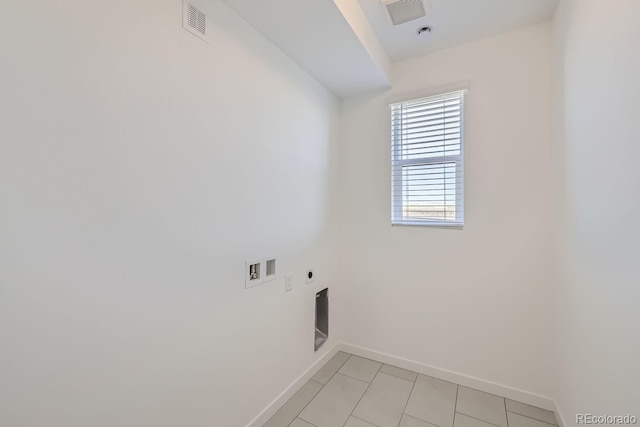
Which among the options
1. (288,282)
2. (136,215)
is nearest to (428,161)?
(288,282)

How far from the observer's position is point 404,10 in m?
2.00

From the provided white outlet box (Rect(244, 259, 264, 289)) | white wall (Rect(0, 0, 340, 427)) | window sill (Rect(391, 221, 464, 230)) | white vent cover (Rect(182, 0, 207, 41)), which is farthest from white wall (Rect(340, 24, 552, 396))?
white vent cover (Rect(182, 0, 207, 41))

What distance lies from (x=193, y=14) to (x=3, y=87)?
3.12 feet

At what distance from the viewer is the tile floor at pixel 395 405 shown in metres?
1.92

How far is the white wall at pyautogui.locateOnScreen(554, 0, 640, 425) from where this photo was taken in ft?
3.47

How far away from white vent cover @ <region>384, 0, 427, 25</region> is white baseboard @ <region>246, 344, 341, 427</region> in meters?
2.95

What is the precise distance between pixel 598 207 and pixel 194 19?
2.26m

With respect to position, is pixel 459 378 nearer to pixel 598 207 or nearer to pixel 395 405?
pixel 395 405

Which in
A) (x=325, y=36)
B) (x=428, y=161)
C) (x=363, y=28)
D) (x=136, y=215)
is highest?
(x=363, y=28)

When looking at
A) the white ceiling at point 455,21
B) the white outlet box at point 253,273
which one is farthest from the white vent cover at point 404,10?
the white outlet box at point 253,273

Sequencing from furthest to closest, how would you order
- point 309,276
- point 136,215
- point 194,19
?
point 309,276
point 194,19
point 136,215

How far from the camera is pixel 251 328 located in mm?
1838

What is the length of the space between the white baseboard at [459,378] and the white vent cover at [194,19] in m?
2.93

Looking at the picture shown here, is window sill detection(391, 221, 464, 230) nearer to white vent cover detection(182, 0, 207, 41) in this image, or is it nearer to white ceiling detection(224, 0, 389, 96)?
white ceiling detection(224, 0, 389, 96)
